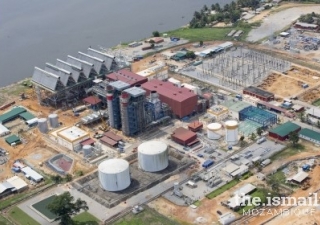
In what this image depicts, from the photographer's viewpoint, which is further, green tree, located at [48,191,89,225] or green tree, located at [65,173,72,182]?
green tree, located at [65,173,72,182]

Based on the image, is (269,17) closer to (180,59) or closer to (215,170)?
(180,59)

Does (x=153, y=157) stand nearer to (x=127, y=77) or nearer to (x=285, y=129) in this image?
(x=285, y=129)

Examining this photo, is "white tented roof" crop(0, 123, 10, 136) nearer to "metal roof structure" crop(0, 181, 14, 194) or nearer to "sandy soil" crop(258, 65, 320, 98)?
"metal roof structure" crop(0, 181, 14, 194)

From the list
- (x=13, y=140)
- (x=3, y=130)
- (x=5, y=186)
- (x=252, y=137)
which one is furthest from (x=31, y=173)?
(x=252, y=137)

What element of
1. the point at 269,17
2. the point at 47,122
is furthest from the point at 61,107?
the point at 269,17

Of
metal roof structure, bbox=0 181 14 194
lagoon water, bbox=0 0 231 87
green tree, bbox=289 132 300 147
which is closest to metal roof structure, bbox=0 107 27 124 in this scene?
lagoon water, bbox=0 0 231 87
